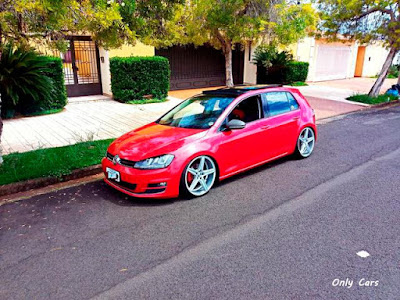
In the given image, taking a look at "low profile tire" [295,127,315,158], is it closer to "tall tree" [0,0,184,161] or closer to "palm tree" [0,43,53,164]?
"tall tree" [0,0,184,161]

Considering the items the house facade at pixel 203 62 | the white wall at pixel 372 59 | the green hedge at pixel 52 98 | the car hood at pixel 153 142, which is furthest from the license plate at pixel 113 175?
the white wall at pixel 372 59

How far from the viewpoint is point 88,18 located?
17.9 ft

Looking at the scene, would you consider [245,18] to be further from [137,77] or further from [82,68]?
[82,68]

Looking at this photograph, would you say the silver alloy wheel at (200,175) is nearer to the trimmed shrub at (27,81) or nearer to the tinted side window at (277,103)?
the tinted side window at (277,103)

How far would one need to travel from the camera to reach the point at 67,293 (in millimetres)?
2844

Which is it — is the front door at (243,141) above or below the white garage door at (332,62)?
below

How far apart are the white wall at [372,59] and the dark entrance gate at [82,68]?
22830mm

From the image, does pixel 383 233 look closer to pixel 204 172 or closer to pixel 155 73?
pixel 204 172

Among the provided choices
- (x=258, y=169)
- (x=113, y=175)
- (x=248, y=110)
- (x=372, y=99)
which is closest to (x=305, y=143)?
(x=258, y=169)

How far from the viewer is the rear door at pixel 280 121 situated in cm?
560

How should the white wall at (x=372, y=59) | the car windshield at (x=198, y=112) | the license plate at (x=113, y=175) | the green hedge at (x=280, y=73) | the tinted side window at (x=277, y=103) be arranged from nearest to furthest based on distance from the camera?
the license plate at (x=113, y=175) < the car windshield at (x=198, y=112) < the tinted side window at (x=277, y=103) < the green hedge at (x=280, y=73) < the white wall at (x=372, y=59)

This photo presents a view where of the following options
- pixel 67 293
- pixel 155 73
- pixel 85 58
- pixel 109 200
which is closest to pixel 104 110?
pixel 155 73

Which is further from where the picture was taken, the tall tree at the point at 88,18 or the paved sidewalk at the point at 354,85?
the paved sidewalk at the point at 354,85

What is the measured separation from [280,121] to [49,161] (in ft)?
13.9
